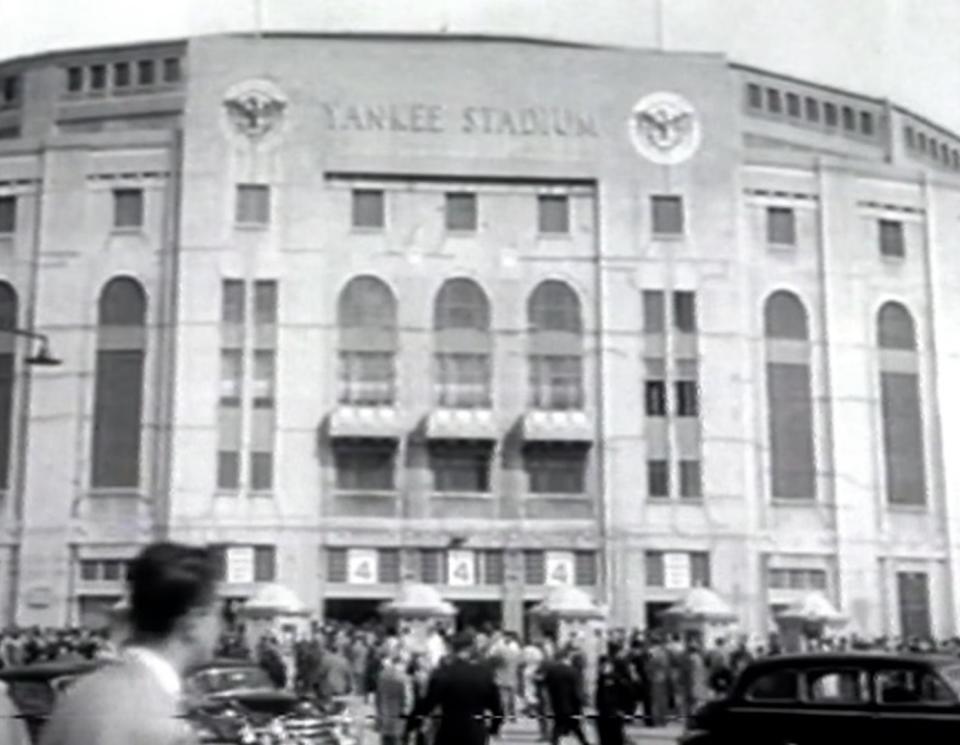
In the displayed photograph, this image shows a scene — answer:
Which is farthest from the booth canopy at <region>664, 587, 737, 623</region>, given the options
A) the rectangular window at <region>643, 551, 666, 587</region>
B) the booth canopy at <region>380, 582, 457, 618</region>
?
the rectangular window at <region>643, 551, 666, 587</region>

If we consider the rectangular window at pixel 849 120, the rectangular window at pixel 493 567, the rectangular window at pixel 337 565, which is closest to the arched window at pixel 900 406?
the rectangular window at pixel 849 120

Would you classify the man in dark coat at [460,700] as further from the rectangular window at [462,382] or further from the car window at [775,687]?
the rectangular window at [462,382]

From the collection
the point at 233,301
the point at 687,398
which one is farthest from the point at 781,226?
the point at 233,301

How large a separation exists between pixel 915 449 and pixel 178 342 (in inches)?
1070

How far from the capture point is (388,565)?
158 feet

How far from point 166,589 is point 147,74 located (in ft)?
185

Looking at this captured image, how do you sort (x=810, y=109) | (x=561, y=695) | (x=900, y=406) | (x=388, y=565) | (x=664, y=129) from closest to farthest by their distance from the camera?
(x=561, y=695) → (x=388, y=565) → (x=664, y=129) → (x=900, y=406) → (x=810, y=109)

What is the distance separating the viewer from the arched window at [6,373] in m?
49.7

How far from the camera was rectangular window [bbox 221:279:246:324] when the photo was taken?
49.7 meters

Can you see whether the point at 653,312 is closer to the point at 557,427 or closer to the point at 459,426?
the point at 557,427

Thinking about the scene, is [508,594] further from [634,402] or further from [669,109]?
[669,109]

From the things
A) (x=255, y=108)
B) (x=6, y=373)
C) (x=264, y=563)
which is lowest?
(x=264, y=563)

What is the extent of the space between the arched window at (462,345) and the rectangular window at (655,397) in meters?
5.61

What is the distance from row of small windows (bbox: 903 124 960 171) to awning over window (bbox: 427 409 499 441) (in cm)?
2794
